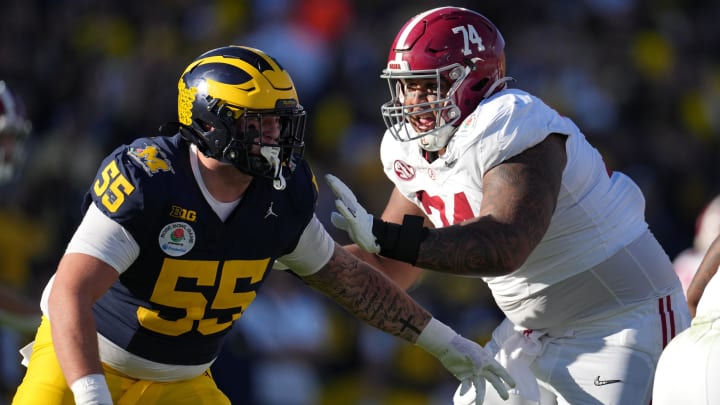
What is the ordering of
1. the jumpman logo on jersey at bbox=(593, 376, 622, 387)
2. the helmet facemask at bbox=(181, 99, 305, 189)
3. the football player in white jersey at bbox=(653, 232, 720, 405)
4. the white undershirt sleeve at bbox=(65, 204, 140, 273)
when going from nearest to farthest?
the football player in white jersey at bbox=(653, 232, 720, 405)
the white undershirt sleeve at bbox=(65, 204, 140, 273)
the helmet facemask at bbox=(181, 99, 305, 189)
the jumpman logo on jersey at bbox=(593, 376, 622, 387)

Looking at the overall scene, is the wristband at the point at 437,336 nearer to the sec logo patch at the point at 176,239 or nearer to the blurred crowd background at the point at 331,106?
the sec logo patch at the point at 176,239

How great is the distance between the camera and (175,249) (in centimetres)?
352

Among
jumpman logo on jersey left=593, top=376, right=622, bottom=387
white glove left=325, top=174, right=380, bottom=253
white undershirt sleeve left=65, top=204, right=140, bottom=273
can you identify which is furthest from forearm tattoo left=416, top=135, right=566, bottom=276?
white undershirt sleeve left=65, top=204, right=140, bottom=273

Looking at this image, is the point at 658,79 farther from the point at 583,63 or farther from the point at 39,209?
the point at 39,209

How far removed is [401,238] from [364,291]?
552mm

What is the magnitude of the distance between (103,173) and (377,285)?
1.01m

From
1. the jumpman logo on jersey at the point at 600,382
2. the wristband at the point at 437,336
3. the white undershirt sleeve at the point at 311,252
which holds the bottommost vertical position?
the jumpman logo on jersey at the point at 600,382

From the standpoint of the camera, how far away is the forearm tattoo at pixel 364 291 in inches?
→ 156

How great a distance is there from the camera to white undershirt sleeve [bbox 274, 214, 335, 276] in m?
3.88

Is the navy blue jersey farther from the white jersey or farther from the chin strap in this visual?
the white jersey

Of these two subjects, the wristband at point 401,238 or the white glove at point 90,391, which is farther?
the wristband at point 401,238

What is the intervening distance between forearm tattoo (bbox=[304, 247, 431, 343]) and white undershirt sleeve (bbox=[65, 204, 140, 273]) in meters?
0.76

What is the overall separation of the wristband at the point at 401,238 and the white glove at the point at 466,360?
2.14 feet

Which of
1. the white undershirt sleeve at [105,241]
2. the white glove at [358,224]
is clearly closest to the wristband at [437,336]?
the white glove at [358,224]
